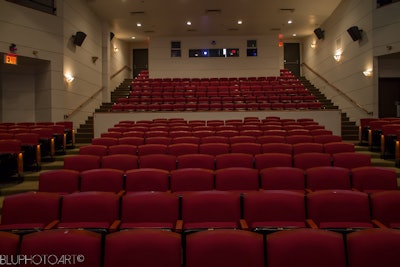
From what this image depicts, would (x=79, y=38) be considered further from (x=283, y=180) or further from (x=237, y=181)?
(x=283, y=180)

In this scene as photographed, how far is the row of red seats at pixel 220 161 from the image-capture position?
4.06 metres

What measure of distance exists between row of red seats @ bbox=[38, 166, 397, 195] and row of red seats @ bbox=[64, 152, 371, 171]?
652 mm

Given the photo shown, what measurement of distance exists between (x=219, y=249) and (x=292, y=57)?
53.2ft

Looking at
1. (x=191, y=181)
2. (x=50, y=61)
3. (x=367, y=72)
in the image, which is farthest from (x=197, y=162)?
(x=367, y=72)

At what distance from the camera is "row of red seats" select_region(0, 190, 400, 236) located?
8.50ft

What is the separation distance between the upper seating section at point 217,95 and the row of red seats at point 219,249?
7577 millimetres

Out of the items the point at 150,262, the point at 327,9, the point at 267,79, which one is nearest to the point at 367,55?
the point at 327,9

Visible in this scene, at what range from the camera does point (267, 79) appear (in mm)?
12961

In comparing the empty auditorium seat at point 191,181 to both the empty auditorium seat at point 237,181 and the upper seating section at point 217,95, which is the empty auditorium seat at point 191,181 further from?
the upper seating section at point 217,95

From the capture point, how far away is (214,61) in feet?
46.8

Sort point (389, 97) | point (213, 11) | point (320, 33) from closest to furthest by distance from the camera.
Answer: point (389, 97)
point (213, 11)
point (320, 33)

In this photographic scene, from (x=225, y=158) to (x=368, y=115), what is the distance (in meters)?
6.37

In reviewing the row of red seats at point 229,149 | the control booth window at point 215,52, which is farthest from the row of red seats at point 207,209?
the control booth window at point 215,52

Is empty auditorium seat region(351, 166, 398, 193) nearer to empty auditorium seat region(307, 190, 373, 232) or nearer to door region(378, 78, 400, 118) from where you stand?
empty auditorium seat region(307, 190, 373, 232)
